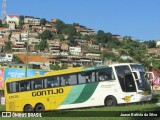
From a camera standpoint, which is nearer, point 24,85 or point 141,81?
point 141,81

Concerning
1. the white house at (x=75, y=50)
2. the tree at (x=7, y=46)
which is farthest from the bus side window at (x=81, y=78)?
the white house at (x=75, y=50)

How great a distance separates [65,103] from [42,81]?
1.96 m

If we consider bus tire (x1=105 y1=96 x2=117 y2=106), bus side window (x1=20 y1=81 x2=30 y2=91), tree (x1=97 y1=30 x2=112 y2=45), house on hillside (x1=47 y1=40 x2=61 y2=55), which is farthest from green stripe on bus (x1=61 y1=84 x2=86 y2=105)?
tree (x1=97 y1=30 x2=112 y2=45)

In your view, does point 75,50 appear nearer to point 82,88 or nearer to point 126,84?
point 82,88

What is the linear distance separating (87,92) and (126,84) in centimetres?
226

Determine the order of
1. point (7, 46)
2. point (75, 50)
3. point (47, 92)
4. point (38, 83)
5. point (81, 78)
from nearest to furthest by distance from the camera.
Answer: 1. point (81, 78)
2. point (47, 92)
3. point (38, 83)
4. point (7, 46)
5. point (75, 50)

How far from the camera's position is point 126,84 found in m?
21.6

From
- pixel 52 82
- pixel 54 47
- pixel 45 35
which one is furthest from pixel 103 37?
pixel 52 82

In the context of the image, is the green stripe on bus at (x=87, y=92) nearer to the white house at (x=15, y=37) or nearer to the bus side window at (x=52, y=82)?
the bus side window at (x=52, y=82)

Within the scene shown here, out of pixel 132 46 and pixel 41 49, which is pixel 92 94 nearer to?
pixel 132 46

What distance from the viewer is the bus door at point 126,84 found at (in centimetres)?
2125

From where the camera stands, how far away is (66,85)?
2361cm

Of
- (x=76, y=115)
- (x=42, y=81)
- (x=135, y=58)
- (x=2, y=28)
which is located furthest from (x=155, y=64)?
(x=2, y=28)

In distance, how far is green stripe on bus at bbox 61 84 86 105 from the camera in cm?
2289
